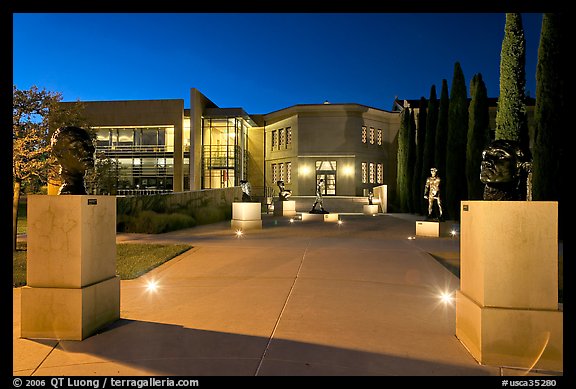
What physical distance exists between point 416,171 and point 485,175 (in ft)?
80.6

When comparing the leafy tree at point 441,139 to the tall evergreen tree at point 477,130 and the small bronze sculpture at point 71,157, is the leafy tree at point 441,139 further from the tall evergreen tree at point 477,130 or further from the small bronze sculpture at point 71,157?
the small bronze sculpture at point 71,157

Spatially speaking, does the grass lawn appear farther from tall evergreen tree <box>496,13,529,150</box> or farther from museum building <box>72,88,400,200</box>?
museum building <box>72,88,400,200</box>

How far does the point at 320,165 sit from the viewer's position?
1372 inches

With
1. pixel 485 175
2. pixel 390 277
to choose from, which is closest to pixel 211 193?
pixel 390 277

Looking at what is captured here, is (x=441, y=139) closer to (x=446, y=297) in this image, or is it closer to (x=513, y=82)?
(x=513, y=82)

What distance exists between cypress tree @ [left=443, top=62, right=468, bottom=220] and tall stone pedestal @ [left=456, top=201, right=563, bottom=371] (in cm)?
1829

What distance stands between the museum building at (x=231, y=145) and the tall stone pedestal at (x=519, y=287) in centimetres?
3081

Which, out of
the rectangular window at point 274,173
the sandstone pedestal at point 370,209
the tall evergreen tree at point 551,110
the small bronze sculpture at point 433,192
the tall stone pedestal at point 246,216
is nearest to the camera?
the tall evergreen tree at point 551,110

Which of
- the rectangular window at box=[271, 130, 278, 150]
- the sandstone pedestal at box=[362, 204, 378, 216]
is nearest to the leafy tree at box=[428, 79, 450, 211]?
the sandstone pedestal at box=[362, 204, 378, 216]

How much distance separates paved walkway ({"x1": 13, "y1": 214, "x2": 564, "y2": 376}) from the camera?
11.6 ft

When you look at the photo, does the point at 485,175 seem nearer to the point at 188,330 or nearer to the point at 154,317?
the point at 188,330

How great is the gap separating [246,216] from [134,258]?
7.07m

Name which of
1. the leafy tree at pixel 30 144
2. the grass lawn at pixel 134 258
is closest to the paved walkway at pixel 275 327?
the grass lawn at pixel 134 258

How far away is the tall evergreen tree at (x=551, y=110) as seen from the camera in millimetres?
13491
